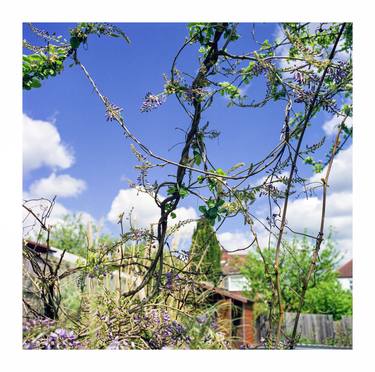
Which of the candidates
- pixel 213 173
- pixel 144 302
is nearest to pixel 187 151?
pixel 213 173

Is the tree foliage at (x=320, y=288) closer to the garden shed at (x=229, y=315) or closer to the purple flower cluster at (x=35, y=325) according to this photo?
the garden shed at (x=229, y=315)

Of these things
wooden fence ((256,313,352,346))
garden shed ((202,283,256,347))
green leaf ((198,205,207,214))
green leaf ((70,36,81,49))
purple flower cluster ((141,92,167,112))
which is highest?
green leaf ((70,36,81,49))

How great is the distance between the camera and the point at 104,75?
9.35 ft

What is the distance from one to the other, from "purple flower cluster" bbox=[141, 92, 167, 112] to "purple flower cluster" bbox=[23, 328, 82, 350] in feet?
2.38

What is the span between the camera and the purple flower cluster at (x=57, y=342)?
4.39 ft

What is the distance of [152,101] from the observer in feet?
5.31

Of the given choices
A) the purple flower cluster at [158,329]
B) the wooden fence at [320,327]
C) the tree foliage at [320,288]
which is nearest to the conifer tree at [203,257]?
the purple flower cluster at [158,329]

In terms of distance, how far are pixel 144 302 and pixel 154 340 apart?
0.12m

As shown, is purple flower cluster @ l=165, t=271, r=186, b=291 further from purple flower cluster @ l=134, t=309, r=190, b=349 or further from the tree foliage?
the tree foliage

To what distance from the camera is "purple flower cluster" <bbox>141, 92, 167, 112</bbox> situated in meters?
1.61

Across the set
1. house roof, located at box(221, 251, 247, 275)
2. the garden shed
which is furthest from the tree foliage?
the garden shed

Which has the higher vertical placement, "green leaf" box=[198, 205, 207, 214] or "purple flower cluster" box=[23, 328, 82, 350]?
"green leaf" box=[198, 205, 207, 214]

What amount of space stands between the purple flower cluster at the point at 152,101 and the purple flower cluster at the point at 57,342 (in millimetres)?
727
